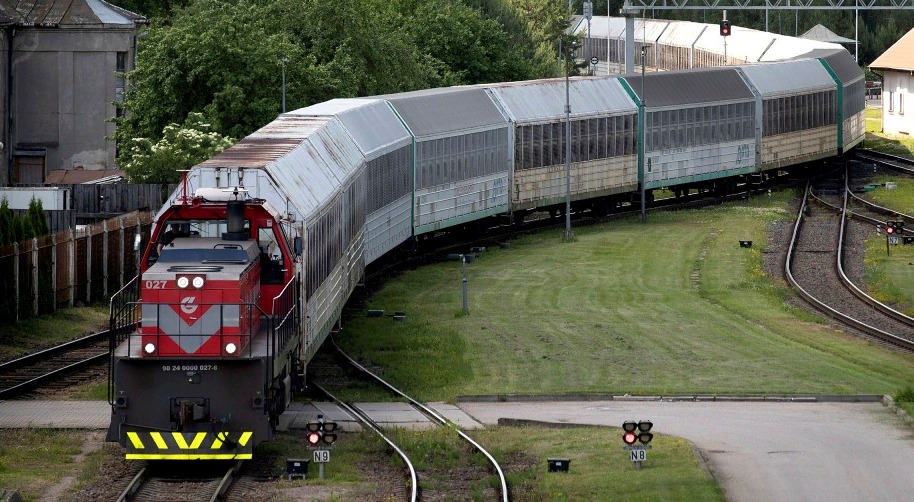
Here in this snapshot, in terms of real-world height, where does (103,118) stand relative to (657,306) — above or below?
above

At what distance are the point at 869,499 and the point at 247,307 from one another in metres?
8.25

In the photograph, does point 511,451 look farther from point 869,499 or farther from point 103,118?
point 103,118

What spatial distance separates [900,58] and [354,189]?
67.6 metres

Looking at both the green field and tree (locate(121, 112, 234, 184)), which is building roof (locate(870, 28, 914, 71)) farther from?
tree (locate(121, 112, 234, 184))

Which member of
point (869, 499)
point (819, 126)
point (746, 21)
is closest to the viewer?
point (869, 499)

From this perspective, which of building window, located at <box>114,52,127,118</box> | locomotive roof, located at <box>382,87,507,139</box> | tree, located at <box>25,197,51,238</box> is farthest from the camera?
building window, located at <box>114,52,127,118</box>

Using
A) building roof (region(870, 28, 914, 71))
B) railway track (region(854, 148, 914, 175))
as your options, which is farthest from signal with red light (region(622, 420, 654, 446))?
building roof (region(870, 28, 914, 71))

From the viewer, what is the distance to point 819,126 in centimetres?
6875

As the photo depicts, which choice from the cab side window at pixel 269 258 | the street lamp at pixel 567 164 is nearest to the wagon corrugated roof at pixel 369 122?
the street lamp at pixel 567 164

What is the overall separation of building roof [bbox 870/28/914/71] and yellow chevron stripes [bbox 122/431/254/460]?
73.7 metres

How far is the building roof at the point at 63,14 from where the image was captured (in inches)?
2505

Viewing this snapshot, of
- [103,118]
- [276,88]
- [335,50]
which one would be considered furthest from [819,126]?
[103,118]

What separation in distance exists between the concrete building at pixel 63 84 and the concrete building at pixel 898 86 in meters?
46.8

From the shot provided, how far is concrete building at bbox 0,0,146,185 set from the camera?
6378cm
